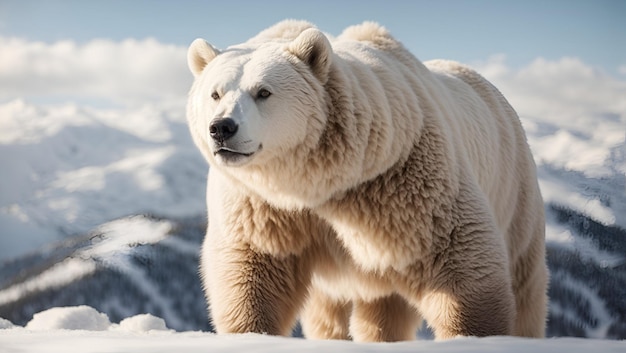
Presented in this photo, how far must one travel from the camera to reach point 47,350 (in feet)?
9.48

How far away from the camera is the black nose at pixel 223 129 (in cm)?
425

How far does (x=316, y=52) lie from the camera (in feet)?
15.8

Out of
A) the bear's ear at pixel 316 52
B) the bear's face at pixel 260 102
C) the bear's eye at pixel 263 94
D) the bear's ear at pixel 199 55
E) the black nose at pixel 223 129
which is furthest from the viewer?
the bear's ear at pixel 199 55

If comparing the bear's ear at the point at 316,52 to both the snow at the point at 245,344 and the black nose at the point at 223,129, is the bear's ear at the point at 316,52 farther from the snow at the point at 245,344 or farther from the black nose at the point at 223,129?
the snow at the point at 245,344

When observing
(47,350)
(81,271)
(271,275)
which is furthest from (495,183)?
(81,271)

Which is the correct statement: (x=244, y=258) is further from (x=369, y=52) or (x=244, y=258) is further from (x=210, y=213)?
(x=369, y=52)

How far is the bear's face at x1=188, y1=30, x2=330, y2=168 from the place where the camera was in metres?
4.36

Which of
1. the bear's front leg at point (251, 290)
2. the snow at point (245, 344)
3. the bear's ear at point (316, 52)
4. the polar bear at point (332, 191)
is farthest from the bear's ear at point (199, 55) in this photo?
the snow at point (245, 344)

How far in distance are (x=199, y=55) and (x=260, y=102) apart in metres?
0.82

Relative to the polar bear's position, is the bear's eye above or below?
above

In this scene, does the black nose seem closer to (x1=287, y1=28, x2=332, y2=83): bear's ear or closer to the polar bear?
the polar bear

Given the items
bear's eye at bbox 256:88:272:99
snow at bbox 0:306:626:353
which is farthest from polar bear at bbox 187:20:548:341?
snow at bbox 0:306:626:353

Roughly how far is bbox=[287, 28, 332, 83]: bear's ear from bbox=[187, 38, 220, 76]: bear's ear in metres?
0.65

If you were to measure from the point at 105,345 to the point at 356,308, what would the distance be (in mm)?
4288
